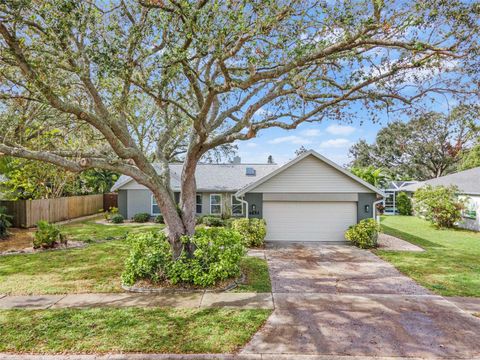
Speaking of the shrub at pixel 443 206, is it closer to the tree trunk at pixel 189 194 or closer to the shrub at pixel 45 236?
the tree trunk at pixel 189 194

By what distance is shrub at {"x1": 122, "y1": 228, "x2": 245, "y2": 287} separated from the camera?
302 inches

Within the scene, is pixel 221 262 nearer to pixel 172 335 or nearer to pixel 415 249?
pixel 172 335

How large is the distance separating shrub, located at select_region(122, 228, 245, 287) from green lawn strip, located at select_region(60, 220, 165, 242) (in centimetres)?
761

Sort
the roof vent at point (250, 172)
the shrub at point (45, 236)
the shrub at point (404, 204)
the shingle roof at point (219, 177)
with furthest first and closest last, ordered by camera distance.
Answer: the shrub at point (404, 204) < the roof vent at point (250, 172) < the shingle roof at point (219, 177) < the shrub at point (45, 236)

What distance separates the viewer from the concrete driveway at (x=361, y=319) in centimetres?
498

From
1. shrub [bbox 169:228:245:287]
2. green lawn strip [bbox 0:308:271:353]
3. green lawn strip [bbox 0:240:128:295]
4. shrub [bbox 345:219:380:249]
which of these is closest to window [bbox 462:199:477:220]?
shrub [bbox 345:219:380:249]

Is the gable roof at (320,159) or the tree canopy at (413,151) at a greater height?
the tree canopy at (413,151)

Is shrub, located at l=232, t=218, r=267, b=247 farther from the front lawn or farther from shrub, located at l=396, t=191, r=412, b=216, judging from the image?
shrub, located at l=396, t=191, r=412, b=216

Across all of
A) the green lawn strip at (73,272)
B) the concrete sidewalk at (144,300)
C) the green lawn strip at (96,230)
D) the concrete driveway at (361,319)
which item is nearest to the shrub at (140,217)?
the green lawn strip at (96,230)

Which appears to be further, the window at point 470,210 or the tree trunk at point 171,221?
the window at point 470,210

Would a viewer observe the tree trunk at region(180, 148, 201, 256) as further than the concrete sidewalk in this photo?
Yes

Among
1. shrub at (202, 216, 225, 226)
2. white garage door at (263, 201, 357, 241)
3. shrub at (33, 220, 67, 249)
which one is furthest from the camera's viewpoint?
shrub at (202, 216, 225, 226)

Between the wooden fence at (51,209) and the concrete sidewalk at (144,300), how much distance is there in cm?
1238

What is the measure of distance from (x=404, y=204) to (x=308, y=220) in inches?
683
